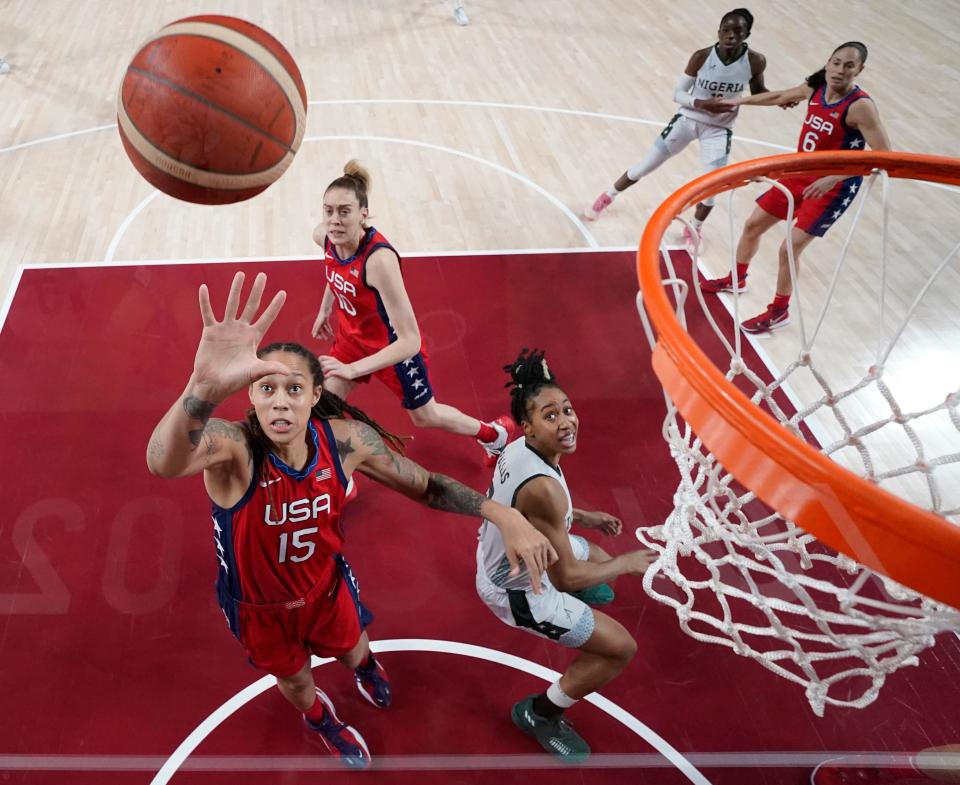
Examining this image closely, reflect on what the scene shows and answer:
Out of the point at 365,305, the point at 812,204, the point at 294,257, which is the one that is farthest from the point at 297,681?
the point at 812,204

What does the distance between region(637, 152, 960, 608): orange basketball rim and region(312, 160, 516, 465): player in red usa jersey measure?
132 centimetres

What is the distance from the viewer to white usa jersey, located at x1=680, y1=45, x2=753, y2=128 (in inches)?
190

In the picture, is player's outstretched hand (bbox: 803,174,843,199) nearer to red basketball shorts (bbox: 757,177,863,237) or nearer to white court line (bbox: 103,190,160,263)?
red basketball shorts (bbox: 757,177,863,237)

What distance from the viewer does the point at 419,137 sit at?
255 inches

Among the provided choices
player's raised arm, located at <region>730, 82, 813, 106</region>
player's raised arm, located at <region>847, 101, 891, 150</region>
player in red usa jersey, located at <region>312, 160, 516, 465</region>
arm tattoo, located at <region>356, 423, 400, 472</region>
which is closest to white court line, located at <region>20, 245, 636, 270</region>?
player's raised arm, located at <region>730, 82, 813, 106</region>

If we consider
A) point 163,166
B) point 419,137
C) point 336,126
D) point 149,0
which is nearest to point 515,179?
point 419,137

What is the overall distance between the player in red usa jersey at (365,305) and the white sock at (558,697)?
51.0 inches

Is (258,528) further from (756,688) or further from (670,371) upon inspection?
(756,688)

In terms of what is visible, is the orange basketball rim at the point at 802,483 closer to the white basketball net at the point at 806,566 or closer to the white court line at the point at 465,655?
the white basketball net at the point at 806,566

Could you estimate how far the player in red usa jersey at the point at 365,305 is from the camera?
300 cm

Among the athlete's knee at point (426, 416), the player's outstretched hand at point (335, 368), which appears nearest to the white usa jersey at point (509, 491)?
the player's outstretched hand at point (335, 368)

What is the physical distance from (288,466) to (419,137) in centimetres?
481

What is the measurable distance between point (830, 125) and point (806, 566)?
2.42 metres

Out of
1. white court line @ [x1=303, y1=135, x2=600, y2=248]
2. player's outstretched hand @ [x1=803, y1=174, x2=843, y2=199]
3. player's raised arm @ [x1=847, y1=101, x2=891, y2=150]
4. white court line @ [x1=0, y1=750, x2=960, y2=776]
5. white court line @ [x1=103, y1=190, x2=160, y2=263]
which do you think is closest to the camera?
white court line @ [x1=0, y1=750, x2=960, y2=776]
